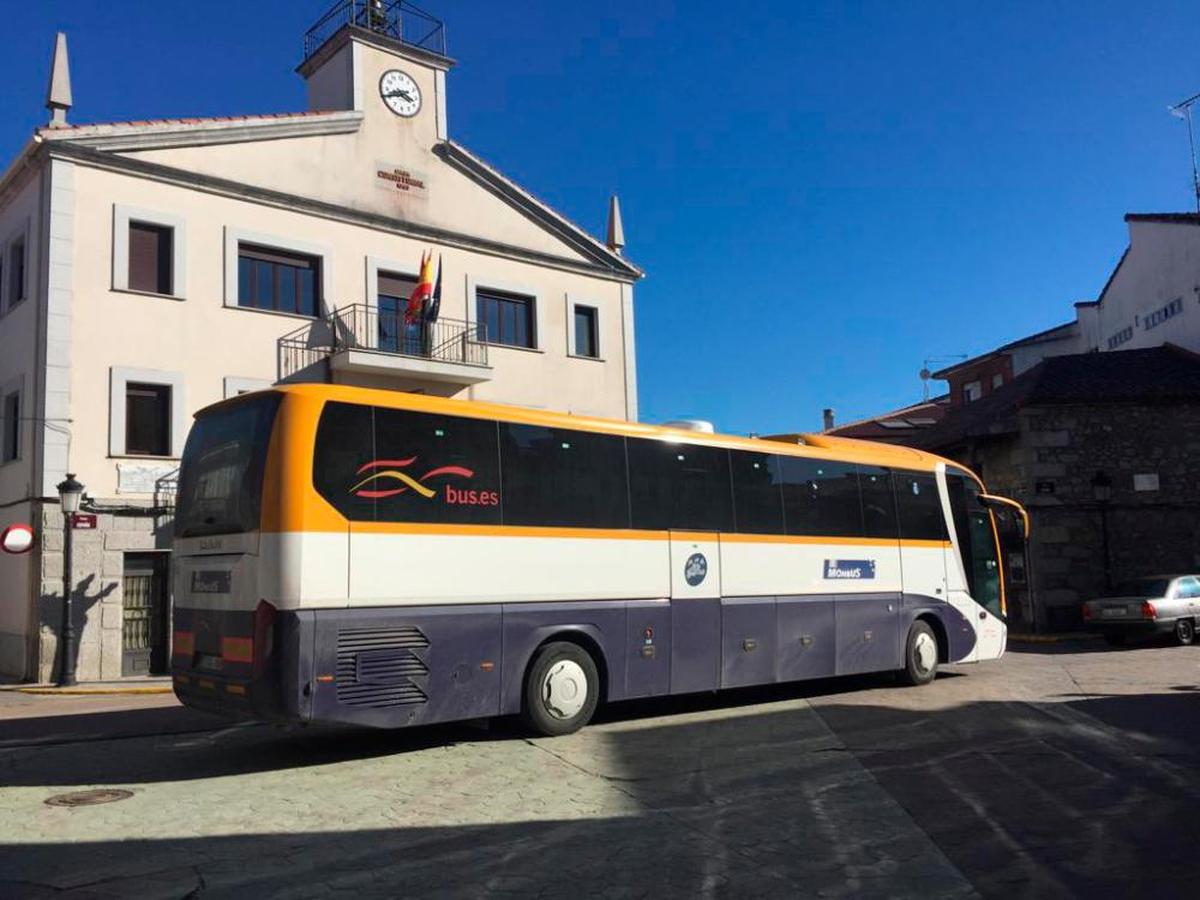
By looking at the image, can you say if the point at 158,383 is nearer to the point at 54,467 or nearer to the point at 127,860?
the point at 54,467

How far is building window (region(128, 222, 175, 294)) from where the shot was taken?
18.8m

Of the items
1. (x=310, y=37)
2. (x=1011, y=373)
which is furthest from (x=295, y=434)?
(x=1011, y=373)

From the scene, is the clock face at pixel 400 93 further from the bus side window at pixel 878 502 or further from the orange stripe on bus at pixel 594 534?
the orange stripe on bus at pixel 594 534

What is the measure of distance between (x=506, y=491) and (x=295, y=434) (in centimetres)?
221

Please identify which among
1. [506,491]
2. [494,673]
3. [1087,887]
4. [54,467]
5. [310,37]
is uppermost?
[310,37]

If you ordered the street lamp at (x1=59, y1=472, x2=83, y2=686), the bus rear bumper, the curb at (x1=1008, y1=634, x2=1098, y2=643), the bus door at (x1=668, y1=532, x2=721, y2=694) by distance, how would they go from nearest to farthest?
the bus rear bumper → the bus door at (x1=668, y1=532, x2=721, y2=694) → the street lamp at (x1=59, y1=472, x2=83, y2=686) → the curb at (x1=1008, y1=634, x2=1098, y2=643)

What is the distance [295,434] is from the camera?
7.84 metres

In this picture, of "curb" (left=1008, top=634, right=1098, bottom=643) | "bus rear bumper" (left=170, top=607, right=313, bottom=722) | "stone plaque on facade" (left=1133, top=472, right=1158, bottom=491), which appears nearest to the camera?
"bus rear bumper" (left=170, top=607, right=313, bottom=722)

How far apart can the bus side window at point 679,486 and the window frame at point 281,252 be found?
1227 cm

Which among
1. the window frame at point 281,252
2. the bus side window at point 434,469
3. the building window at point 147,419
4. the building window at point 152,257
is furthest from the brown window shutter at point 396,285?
the bus side window at point 434,469

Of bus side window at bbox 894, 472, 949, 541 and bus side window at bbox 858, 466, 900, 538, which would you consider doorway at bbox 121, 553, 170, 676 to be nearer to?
bus side window at bbox 858, 466, 900, 538

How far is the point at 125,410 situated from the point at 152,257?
315 centimetres

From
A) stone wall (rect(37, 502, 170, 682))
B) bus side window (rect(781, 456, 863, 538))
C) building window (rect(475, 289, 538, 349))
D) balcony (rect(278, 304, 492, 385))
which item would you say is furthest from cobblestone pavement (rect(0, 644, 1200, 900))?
building window (rect(475, 289, 538, 349))

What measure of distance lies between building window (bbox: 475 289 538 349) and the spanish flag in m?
1.99
